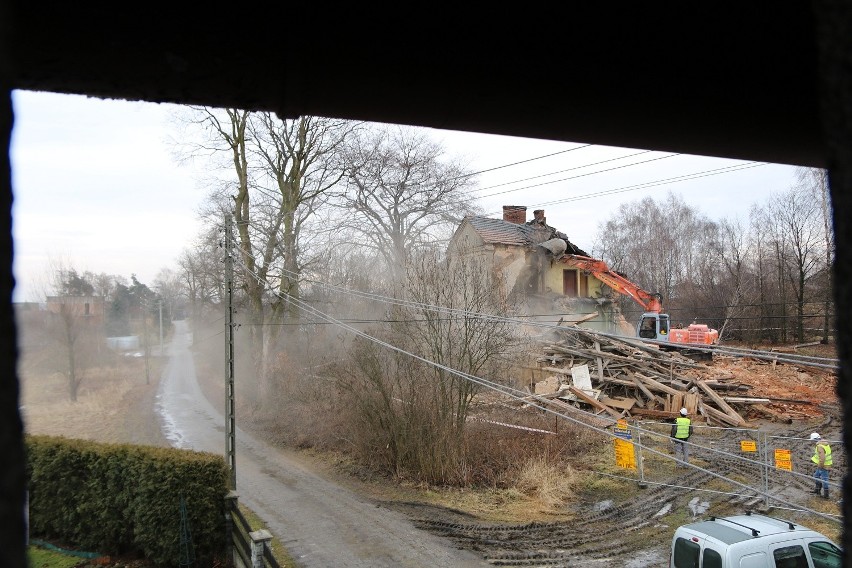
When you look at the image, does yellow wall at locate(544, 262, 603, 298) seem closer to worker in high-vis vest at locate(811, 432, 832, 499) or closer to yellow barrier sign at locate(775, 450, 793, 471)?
yellow barrier sign at locate(775, 450, 793, 471)

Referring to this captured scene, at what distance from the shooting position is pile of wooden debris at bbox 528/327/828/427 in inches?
850

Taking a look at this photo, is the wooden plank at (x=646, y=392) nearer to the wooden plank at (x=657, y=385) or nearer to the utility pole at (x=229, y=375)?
the wooden plank at (x=657, y=385)

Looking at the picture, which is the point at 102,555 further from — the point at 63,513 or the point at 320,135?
the point at 320,135

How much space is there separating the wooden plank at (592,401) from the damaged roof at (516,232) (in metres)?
8.27

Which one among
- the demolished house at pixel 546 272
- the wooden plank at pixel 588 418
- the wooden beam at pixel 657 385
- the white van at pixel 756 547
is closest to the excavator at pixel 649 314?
the demolished house at pixel 546 272

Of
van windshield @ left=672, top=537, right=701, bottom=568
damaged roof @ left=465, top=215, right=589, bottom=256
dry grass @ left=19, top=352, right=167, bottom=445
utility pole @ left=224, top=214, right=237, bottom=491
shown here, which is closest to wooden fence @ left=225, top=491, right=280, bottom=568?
utility pole @ left=224, top=214, right=237, bottom=491

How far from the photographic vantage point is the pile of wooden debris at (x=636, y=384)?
21.6m

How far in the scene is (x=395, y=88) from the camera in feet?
7.72

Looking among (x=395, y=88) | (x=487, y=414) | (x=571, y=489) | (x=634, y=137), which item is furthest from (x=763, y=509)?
(x=395, y=88)

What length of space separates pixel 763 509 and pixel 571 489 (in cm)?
438

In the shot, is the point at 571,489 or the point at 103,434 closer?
the point at 571,489

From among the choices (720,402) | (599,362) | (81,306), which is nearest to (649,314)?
(599,362)

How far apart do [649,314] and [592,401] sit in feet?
23.4

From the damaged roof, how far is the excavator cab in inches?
242
